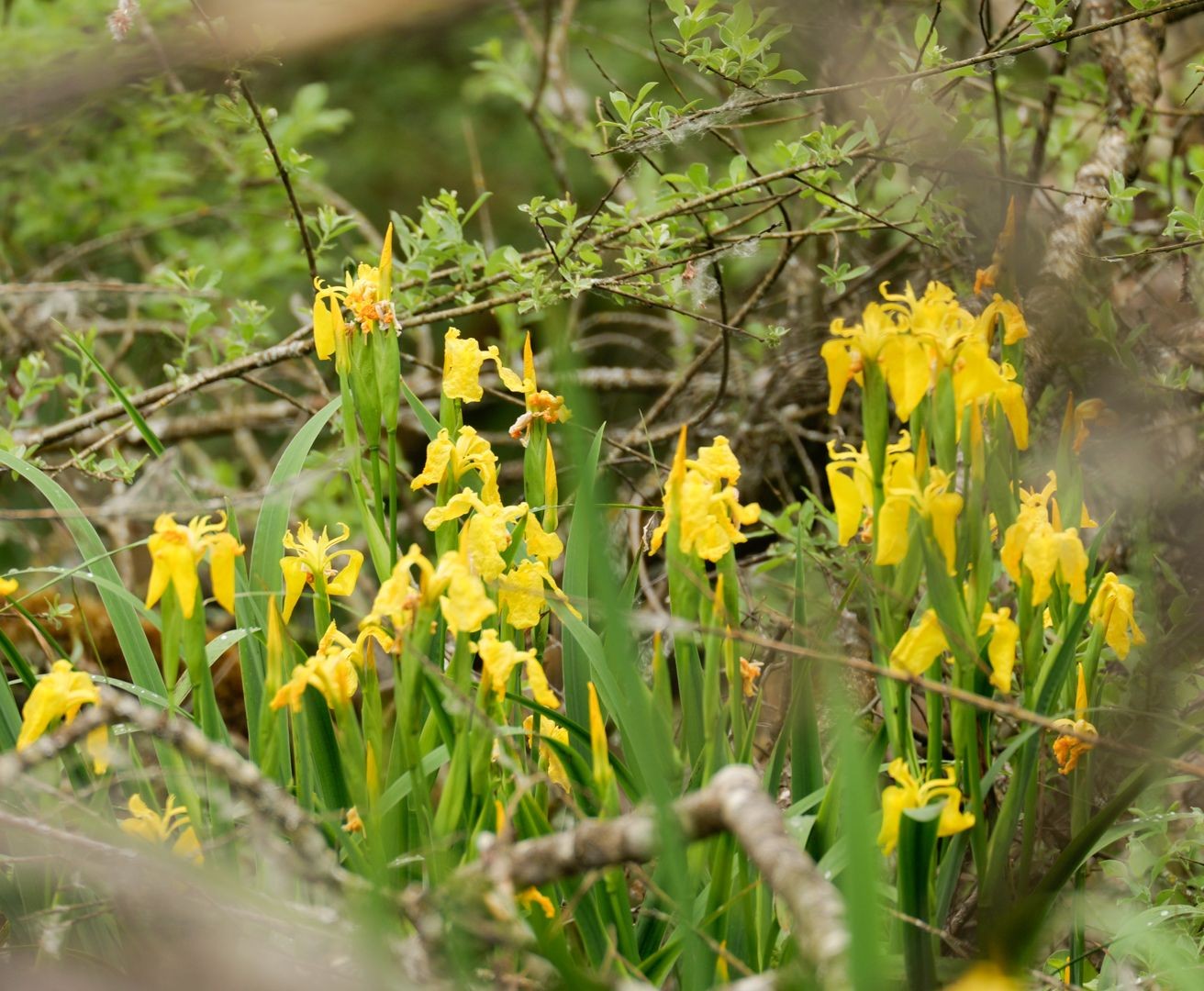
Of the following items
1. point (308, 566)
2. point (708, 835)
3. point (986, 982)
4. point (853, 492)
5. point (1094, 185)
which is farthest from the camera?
point (1094, 185)

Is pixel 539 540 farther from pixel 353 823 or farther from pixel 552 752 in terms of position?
pixel 353 823

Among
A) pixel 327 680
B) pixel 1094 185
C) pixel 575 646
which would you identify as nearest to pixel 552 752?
pixel 575 646

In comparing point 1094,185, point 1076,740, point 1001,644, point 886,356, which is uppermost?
point 886,356

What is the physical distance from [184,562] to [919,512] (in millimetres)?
577

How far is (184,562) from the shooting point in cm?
90

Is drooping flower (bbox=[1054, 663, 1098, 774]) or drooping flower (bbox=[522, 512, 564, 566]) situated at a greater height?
drooping flower (bbox=[522, 512, 564, 566])

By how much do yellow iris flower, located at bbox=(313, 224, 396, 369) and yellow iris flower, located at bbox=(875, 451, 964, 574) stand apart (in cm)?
52

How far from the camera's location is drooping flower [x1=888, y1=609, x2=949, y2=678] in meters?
0.90

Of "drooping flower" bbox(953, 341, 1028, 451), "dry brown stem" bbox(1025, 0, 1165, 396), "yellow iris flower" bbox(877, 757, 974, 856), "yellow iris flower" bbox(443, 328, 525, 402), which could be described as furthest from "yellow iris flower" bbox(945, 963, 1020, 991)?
"dry brown stem" bbox(1025, 0, 1165, 396)

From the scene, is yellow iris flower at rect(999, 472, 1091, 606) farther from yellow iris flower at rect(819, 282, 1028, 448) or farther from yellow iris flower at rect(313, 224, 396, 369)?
yellow iris flower at rect(313, 224, 396, 369)

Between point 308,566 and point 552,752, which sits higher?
point 308,566

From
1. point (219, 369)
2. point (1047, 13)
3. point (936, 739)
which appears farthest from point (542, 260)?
point (936, 739)

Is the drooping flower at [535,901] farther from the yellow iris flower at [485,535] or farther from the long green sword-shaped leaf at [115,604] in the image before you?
the long green sword-shaped leaf at [115,604]

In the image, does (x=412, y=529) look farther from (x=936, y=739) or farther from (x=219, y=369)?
(x=936, y=739)
